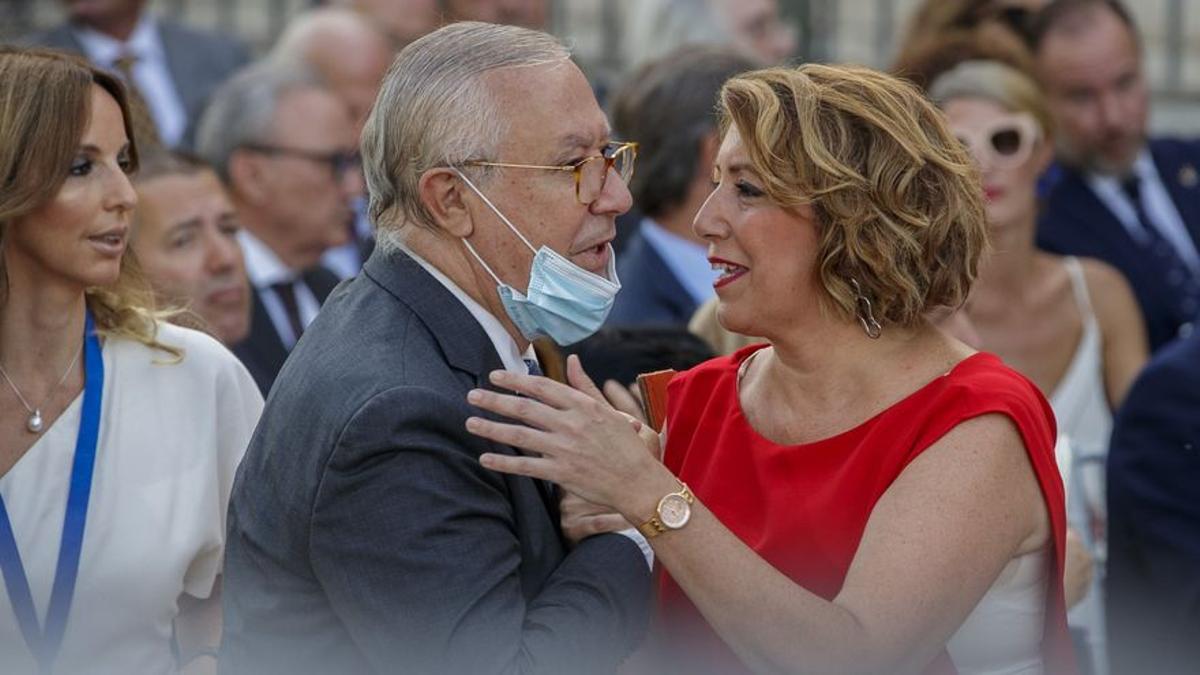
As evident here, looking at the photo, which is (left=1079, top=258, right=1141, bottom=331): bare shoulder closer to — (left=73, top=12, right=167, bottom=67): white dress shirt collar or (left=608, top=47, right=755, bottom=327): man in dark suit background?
(left=608, top=47, right=755, bottom=327): man in dark suit background

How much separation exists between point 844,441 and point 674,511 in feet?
1.51

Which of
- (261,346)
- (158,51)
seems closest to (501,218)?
(261,346)

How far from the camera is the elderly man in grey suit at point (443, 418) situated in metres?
2.88

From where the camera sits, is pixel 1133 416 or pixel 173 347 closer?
pixel 173 347

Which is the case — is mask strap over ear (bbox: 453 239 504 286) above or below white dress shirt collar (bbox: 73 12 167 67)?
above

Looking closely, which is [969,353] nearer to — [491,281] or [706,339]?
[491,281]

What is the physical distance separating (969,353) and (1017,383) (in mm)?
149

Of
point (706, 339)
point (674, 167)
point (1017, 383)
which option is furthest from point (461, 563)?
point (674, 167)

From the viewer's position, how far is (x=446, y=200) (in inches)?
123

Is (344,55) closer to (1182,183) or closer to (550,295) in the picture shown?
(1182,183)

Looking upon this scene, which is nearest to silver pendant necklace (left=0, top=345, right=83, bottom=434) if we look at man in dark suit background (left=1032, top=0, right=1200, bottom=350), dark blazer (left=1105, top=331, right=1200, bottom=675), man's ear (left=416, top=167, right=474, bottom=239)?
man's ear (left=416, top=167, right=474, bottom=239)

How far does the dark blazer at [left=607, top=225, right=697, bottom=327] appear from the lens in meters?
5.72

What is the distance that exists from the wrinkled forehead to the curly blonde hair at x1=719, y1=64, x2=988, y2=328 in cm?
32

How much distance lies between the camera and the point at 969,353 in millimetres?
3410
